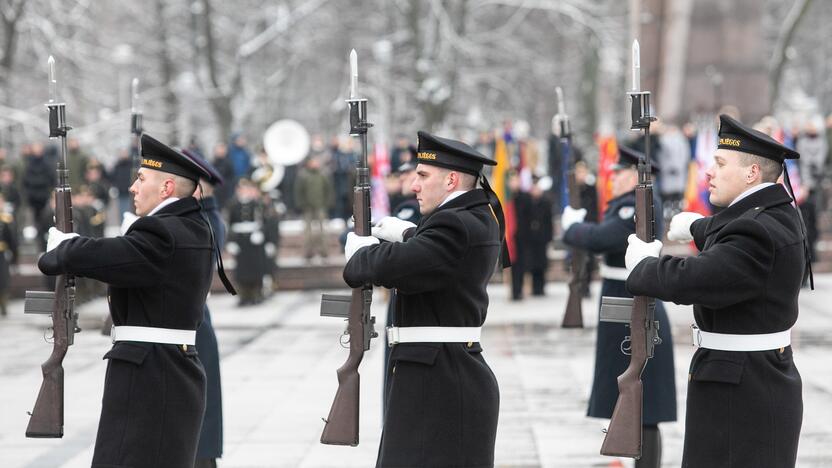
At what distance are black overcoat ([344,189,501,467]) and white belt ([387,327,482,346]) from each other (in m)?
0.02

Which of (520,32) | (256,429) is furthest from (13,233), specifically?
(520,32)

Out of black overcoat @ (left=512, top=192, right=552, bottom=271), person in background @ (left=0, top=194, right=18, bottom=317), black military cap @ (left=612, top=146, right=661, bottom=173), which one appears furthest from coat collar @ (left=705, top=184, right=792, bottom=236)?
person in background @ (left=0, top=194, right=18, bottom=317)

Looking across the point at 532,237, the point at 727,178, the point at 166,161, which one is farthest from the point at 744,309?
the point at 532,237

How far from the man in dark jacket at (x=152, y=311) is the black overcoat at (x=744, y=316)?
73.9 inches

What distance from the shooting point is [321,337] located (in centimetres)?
1433

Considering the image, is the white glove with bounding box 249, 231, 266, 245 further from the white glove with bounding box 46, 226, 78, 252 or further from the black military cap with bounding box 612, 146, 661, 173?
the white glove with bounding box 46, 226, 78, 252

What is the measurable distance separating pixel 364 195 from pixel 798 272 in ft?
6.30

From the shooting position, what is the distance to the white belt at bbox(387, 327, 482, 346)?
5.26m

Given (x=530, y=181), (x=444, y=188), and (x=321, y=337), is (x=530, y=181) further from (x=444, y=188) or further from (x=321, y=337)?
(x=444, y=188)

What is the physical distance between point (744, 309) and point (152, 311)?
2384 millimetres

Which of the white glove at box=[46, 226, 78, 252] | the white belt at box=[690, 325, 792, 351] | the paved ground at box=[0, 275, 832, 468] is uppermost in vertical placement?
the white glove at box=[46, 226, 78, 252]

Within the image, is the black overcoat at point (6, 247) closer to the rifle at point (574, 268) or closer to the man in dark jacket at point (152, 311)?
the rifle at point (574, 268)

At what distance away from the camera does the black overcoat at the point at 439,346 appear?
16.9 feet

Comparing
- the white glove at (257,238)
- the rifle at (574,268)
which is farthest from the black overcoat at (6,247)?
the rifle at (574,268)
